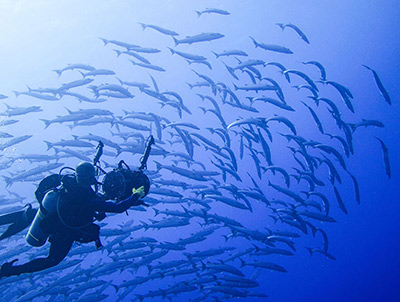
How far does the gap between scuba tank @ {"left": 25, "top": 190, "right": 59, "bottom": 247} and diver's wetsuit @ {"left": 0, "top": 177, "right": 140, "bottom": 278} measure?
3.1 inches

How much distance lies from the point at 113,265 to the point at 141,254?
80 cm

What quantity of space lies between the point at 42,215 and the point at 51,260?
0.57 metres

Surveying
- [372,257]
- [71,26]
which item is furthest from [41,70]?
[372,257]

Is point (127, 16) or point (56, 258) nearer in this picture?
point (56, 258)

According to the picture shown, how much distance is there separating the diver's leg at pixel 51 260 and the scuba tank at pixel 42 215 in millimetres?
159

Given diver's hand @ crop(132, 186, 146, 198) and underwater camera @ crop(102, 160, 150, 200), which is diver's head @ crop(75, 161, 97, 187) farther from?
diver's hand @ crop(132, 186, 146, 198)

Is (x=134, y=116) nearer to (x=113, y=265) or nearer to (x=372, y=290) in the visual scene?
(x=113, y=265)

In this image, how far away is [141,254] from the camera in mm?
9039

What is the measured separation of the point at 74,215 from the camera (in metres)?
3.49

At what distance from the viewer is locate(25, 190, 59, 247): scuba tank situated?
354 cm

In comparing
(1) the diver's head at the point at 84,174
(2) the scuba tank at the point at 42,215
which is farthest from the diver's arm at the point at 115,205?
(2) the scuba tank at the point at 42,215

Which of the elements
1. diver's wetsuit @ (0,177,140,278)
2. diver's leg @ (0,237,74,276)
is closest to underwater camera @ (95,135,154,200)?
diver's wetsuit @ (0,177,140,278)

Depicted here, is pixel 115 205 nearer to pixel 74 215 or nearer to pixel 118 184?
pixel 118 184

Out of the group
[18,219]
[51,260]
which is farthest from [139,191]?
[18,219]
